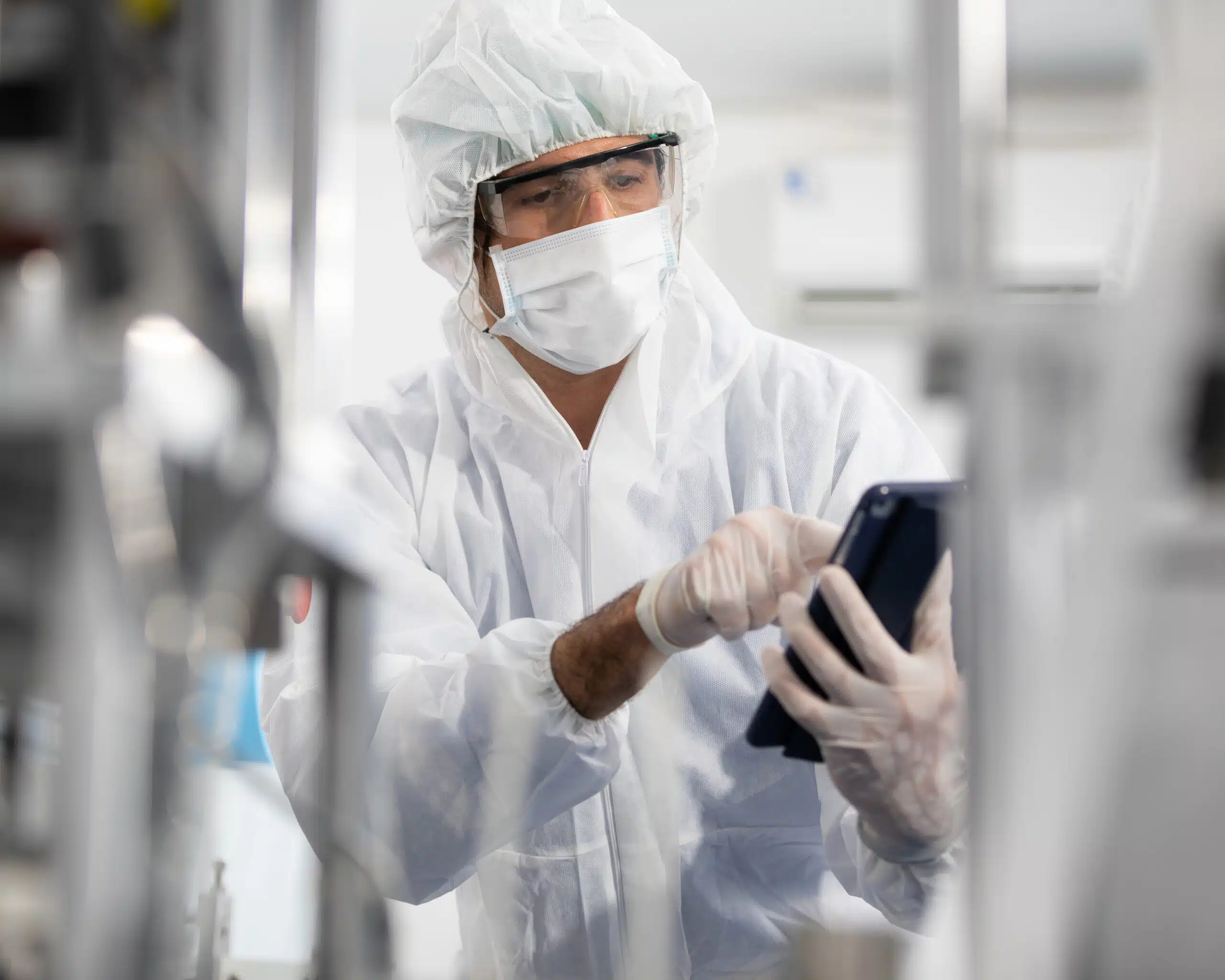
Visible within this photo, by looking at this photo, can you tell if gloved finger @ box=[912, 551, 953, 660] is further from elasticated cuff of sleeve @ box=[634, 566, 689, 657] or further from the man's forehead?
the man's forehead

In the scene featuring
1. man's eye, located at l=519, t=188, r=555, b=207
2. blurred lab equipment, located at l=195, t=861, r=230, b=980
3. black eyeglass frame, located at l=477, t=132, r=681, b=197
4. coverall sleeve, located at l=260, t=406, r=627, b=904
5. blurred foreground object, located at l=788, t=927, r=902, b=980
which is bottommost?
blurred lab equipment, located at l=195, t=861, r=230, b=980

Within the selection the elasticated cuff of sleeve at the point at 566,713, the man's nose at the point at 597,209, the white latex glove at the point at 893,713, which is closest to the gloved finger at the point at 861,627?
the white latex glove at the point at 893,713

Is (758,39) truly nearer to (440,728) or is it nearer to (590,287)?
(590,287)

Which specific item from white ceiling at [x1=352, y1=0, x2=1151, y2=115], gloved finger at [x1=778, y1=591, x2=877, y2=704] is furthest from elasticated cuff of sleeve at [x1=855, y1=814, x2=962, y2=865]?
white ceiling at [x1=352, y1=0, x2=1151, y2=115]

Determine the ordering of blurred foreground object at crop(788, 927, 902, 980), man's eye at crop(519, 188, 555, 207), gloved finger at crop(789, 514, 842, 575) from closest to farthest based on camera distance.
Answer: blurred foreground object at crop(788, 927, 902, 980) < gloved finger at crop(789, 514, 842, 575) < man's eye at crop(519, 188, 555, 207)

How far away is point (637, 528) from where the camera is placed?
0.89 metres

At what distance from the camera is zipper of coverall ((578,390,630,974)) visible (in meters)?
0.86

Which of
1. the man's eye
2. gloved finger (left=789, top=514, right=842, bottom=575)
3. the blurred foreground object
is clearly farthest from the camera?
the man's eye

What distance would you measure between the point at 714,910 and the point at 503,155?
66 centimetres

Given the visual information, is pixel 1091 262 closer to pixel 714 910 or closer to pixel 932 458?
pixel 932 458

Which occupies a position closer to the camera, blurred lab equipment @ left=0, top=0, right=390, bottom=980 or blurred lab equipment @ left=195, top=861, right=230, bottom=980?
blurred lab equipment @ left=0, top=0, right=390, bottom=980

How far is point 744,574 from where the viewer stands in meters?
0.80

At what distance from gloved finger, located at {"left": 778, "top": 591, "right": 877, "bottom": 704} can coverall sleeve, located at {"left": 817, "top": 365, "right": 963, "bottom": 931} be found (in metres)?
0.10

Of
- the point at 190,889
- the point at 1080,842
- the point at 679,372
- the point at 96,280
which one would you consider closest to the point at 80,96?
the point at 96,280
